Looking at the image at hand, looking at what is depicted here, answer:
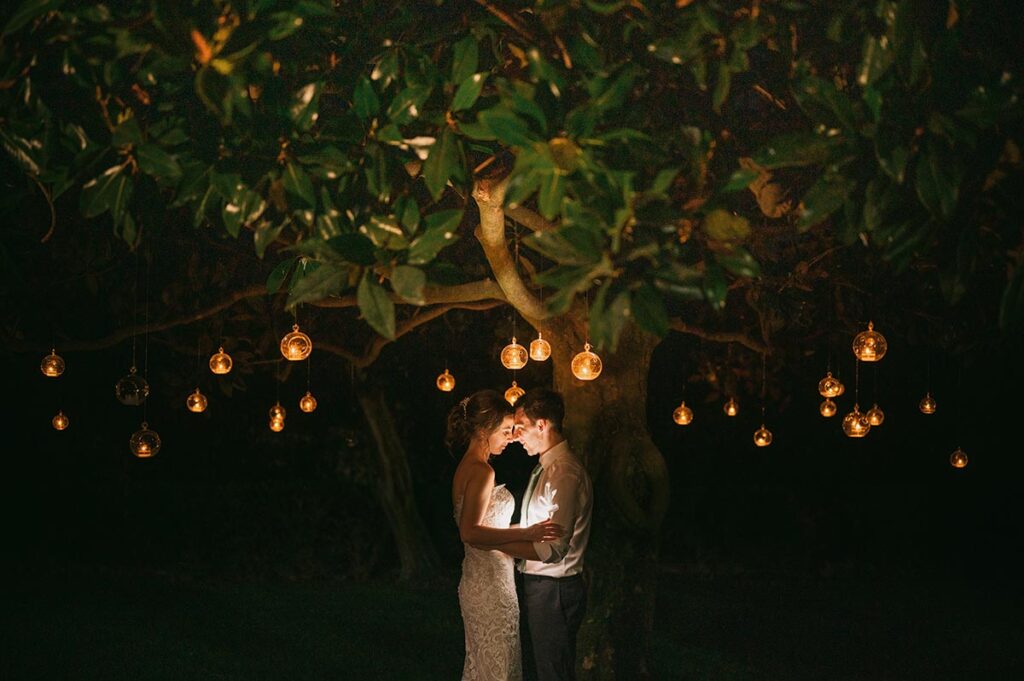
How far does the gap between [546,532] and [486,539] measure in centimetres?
37

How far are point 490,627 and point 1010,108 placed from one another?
14.2 feet

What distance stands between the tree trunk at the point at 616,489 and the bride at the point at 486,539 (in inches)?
49.8

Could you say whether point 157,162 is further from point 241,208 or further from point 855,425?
point 855,425

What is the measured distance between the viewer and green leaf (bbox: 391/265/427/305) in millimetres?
3201

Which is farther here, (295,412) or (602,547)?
(295,412)

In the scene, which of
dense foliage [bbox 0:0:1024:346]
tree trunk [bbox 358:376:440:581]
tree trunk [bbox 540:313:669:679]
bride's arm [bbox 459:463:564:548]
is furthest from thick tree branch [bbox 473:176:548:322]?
tree trunk [bbox 358:376:440:581]

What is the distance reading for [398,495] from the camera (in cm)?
1484

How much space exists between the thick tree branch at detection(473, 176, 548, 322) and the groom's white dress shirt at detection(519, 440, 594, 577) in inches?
28.1

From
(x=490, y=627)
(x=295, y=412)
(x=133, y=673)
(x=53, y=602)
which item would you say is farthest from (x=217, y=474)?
(x=490, y=627)

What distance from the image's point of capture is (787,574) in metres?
16.5

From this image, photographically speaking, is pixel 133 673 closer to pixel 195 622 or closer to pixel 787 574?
pixel 195 622

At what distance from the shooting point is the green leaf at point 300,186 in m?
3.40

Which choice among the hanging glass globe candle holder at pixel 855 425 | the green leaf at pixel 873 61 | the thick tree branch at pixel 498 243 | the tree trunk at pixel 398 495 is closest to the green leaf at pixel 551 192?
the green leaf at pixel 873 61

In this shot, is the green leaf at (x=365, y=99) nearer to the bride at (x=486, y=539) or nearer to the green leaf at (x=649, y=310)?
the green leaf at (x=649, y=310)
